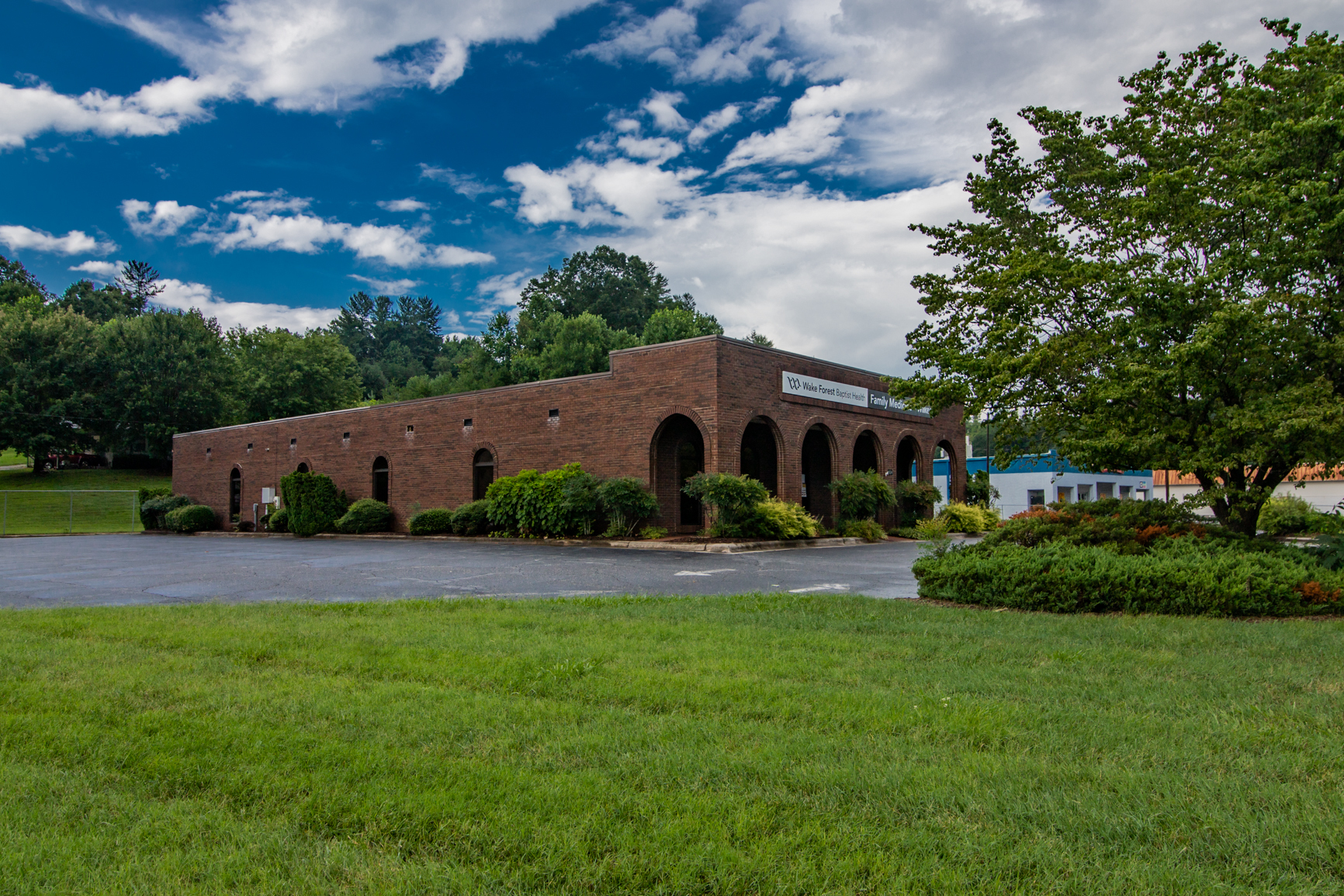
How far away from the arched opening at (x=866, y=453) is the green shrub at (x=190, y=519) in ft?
103

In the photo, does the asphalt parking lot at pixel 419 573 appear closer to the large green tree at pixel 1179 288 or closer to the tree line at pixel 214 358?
the large green tree at pixel 1179 288

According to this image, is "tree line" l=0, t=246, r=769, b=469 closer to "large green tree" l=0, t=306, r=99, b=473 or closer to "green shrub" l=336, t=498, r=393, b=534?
"large green tree" l=0, t=306, r=99, b=473

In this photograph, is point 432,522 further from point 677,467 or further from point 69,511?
point 69,511

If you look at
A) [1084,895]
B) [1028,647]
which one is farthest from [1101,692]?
[1084,895]

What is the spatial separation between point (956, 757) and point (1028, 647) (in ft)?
10.5

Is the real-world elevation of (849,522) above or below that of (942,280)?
below

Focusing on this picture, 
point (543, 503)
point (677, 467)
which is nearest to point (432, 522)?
point (543, 503)

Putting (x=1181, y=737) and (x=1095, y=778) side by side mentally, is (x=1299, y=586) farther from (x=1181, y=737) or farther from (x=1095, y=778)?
(x=1095, y=778)

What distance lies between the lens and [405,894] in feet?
9.24

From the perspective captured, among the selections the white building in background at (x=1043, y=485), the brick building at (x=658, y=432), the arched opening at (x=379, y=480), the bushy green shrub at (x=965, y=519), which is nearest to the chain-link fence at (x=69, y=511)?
the brick building at (x=658, y=432)

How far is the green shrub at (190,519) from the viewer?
40312 millimetres

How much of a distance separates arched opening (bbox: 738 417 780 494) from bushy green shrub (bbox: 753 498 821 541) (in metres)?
4.68

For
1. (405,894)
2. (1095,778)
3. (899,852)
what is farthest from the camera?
(1095,778)

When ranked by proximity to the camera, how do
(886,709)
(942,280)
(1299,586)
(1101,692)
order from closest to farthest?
(886,709), (1101,692), (1299,586), (942,280)
